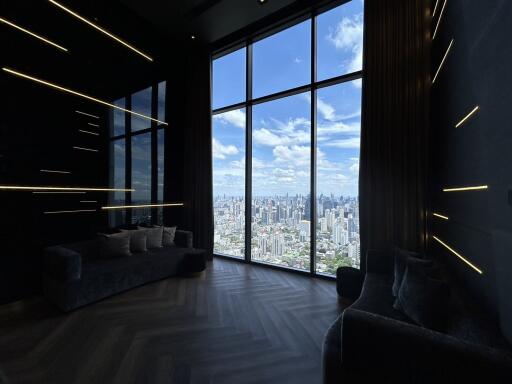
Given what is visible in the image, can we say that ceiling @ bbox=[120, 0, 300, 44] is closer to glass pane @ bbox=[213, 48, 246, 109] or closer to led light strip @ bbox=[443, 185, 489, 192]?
glass pane @ bbox=[213, 48, 246, 109]

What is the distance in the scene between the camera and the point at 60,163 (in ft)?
10.7

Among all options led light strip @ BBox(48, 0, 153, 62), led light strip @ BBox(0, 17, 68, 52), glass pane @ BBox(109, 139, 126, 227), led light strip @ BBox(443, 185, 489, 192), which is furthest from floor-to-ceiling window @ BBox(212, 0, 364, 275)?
led light strip @ BBox(0, 17, 68, 52)

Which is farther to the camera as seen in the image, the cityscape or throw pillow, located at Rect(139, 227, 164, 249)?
throw pillow, located at Rect(139, 227, 164, 249)

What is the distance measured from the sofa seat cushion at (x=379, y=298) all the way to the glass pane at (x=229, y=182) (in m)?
2.70

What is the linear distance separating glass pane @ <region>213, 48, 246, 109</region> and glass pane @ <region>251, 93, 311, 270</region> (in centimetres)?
59

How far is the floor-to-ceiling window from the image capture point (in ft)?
11.9

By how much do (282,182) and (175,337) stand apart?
2.88 metres

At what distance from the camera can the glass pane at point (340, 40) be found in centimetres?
351

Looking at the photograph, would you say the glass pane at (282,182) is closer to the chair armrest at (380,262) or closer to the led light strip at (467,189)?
the chair armrest at (380,262)

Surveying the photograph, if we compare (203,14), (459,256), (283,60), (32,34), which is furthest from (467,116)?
(32,34)

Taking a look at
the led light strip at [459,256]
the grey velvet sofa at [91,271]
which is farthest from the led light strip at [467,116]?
the grey velvet sofa at [91,271]

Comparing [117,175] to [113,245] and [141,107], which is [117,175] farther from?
[141,107]

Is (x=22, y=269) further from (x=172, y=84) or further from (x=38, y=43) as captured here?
(x=172, y=84)

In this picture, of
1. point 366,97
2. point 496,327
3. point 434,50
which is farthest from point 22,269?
point 434,50
